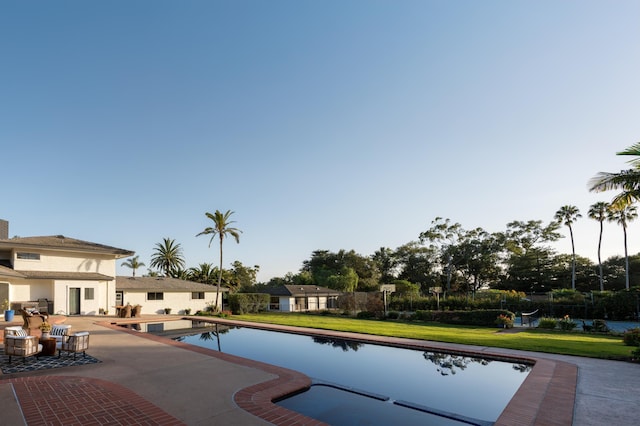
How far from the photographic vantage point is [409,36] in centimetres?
1534

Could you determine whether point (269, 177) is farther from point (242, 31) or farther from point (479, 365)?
point (479, 365)

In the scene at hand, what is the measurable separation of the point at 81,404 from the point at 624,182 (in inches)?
581

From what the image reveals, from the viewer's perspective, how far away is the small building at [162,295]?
3006 centimetres

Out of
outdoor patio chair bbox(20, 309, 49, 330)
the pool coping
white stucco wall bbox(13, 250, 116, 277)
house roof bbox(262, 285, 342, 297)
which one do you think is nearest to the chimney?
white stucco wall bbox(13, 250, 116, 277)

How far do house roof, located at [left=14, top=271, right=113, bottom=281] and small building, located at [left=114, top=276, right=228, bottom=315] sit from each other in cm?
334

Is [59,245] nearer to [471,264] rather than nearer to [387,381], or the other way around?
[387,381]

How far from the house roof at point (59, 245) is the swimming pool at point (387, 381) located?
15.2 metres

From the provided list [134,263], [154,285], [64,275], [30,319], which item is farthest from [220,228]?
[134,263]

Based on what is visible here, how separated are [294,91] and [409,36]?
6.83 m

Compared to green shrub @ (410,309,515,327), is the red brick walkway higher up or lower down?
higher up

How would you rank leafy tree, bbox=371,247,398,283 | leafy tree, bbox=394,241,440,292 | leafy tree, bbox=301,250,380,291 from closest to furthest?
leafy tree, bbox=394,241,440,292 → leafy tree, bbox=301,250,380,291 → leafy tree, bbox=371,247,398,283

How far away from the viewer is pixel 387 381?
977cm

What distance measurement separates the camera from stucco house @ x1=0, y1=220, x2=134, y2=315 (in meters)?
22.9

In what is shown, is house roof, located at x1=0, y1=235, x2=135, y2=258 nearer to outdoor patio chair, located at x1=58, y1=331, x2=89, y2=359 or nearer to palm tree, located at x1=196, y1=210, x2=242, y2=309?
palm tree, located at x1=196, y1=210, x2=242, y2=309
